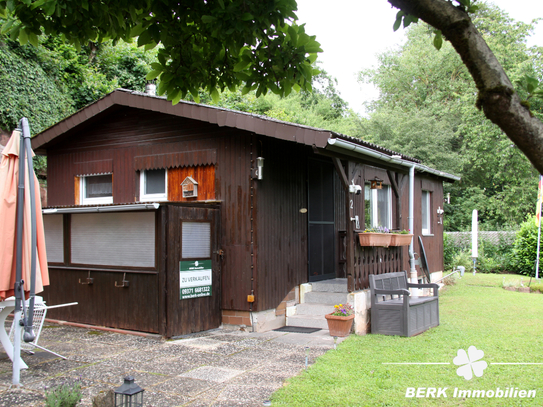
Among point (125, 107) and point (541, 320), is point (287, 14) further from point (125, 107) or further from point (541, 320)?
point (541, 320)

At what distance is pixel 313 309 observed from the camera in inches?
318

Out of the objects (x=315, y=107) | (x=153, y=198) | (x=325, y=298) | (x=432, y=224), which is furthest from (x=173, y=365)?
(x=315, y=107)

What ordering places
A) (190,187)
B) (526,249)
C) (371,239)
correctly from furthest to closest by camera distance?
(526,249) → (190,187) → (371,239)

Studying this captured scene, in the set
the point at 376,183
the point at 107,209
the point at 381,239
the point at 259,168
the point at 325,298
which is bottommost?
the point at 325,298

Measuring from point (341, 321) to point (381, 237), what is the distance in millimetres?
1614

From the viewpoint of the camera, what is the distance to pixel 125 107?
29.1 ft

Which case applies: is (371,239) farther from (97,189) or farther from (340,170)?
(97,189)

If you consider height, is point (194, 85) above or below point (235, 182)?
above

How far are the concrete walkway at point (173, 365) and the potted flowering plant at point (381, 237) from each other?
1577 millimetres

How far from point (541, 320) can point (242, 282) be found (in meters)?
5.23

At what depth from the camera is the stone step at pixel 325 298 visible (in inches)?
319

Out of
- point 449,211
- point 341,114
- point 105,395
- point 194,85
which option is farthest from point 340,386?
point 341,114

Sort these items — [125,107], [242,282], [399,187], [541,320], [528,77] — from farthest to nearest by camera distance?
[399,187] < [125,107] < [541,320] < [242,282] < [528,77]

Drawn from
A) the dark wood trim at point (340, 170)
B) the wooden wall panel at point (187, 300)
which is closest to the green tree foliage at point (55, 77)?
the wooden wall panel at point (187, 300)
